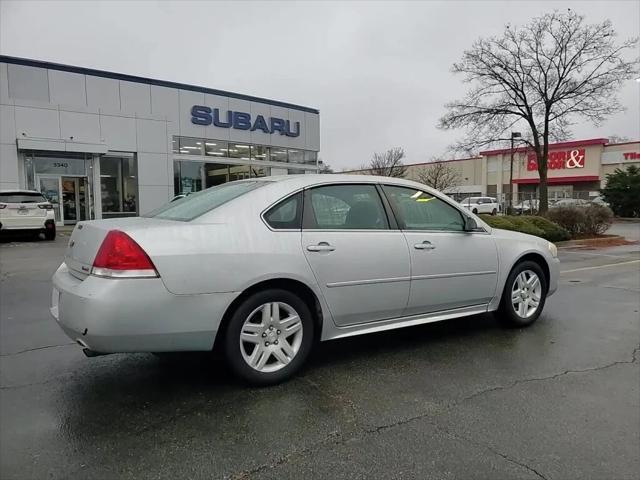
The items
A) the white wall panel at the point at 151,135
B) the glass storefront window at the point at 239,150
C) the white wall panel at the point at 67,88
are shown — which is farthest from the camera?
the glass storefront window at the point at 239,150

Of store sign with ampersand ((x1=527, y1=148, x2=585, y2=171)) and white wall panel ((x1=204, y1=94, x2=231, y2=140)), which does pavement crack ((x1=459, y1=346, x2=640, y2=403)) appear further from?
store sign with ampersand ((x1=527, y1=148, x2=585, y2=171))

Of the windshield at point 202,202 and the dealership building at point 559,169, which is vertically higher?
the dealership building at point 559,169

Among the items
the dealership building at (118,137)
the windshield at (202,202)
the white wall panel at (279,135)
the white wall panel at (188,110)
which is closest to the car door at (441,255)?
the windshield at (202,202)

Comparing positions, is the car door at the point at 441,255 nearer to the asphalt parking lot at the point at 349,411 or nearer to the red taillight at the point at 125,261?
the asphalt parking lot at the point at 349,411

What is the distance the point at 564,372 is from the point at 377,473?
223 cm

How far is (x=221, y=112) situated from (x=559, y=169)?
42.3m

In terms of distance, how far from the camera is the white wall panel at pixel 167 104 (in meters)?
24.1

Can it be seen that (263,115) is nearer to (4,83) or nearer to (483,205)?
(4,83)

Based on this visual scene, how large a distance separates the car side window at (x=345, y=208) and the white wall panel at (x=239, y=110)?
79.4ft

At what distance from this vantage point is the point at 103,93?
22.5 meters

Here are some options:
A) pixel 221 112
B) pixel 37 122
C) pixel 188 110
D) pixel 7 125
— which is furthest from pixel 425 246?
pixel 221 112

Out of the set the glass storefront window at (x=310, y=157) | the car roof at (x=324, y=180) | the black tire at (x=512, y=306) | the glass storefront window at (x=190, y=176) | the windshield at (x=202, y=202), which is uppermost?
the glass storefront window at (x=310, y=157)

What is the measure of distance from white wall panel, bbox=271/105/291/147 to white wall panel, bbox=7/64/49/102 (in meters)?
12.1

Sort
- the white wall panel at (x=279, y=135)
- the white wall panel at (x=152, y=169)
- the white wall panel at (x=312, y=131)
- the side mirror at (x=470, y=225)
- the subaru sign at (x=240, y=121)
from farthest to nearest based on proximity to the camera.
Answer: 1. the white wall panel at (x=312, y=131)
2. the white wall panel at (x=279, y=135)
3. the subaru sign at (x=240, y=121)
4. the white wall panel at (x=152, y=169)
5. the side mirror at (x=470, y=225)
